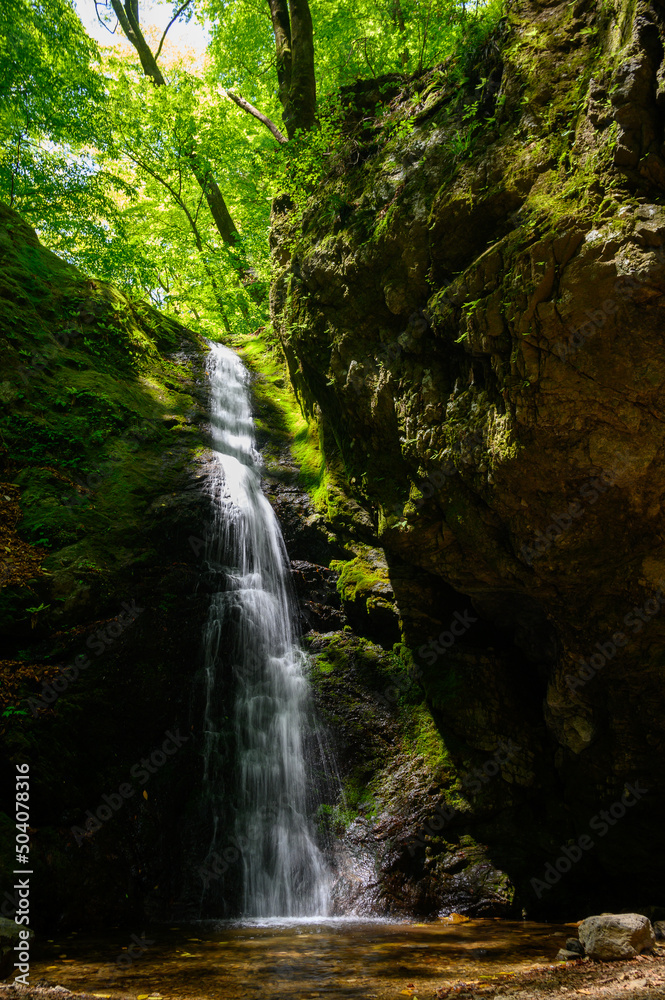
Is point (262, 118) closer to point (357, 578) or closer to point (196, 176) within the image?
point (196, 176)

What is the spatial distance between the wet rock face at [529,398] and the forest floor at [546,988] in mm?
2585

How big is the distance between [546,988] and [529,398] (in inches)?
156

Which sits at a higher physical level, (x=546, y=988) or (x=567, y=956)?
(x=546, y=988)

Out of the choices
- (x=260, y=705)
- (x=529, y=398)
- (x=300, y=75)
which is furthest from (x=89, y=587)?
(x=300, y=75)

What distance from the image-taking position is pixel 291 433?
1095cm

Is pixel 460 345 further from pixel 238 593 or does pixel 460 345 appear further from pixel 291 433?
pixel 291 433

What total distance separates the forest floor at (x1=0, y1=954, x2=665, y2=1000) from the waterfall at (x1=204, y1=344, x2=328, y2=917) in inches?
112

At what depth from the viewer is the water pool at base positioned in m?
3.50

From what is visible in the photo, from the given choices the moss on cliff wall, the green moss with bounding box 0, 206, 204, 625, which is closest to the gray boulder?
the moss on cliff wall

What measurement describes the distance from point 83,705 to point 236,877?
246 cm

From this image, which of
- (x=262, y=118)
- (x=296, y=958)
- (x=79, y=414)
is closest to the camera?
(x=296, y=958)

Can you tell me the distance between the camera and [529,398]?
15.7 feet

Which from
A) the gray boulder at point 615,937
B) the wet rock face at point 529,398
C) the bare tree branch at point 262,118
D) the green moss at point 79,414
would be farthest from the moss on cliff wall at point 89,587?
the bare tree branch at point 262,118

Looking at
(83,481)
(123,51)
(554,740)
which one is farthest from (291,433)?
(123,51)
